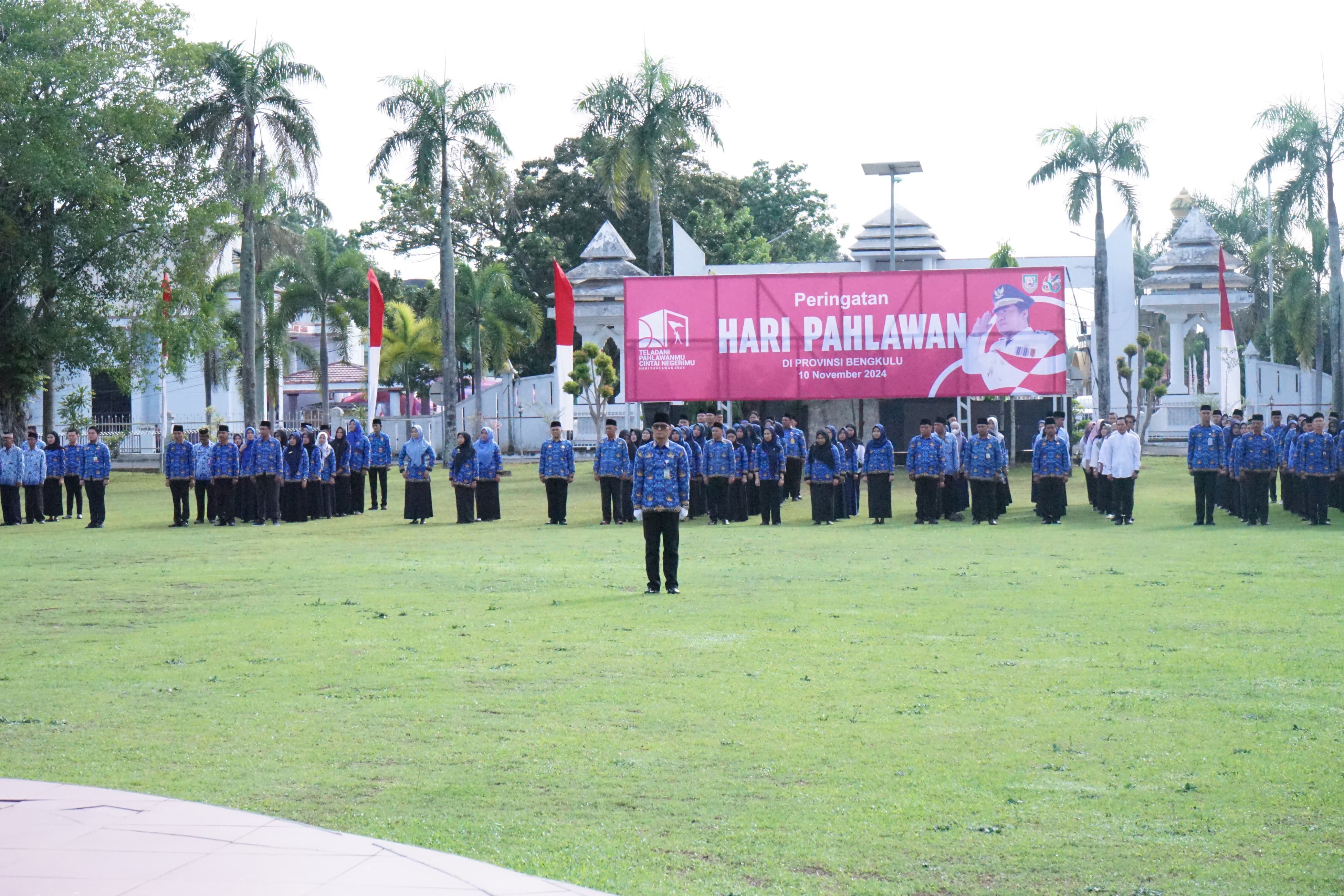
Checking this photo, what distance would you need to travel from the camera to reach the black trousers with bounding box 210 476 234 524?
2502 centimetres

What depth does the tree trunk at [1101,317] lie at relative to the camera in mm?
38125

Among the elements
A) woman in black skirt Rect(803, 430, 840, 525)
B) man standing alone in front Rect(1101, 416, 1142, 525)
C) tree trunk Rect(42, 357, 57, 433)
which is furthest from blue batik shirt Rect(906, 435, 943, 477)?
tree trunk Rect(42, 357, 57, 433)

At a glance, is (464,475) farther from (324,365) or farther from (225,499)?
(324,365)

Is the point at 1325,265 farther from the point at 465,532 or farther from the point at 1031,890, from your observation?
the point at 1031,890

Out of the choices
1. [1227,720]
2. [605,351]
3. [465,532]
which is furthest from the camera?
[605,351]

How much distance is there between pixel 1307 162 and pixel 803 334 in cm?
1535

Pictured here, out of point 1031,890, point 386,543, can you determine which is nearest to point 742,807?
point 1031,890

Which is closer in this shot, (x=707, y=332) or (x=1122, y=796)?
(x=1122, y=796)

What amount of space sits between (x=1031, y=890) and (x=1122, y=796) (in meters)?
1.35

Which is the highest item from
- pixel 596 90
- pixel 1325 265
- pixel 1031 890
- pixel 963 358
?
pixel 596 90

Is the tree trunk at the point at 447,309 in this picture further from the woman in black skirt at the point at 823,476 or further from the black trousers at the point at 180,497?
the woman in black skirt at the point at 823,476

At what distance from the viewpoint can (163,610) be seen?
41.9ft

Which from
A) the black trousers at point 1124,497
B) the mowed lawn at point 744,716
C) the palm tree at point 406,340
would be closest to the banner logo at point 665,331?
the black trousers at point 1124,497

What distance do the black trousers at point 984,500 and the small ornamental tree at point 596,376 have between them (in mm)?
15335
